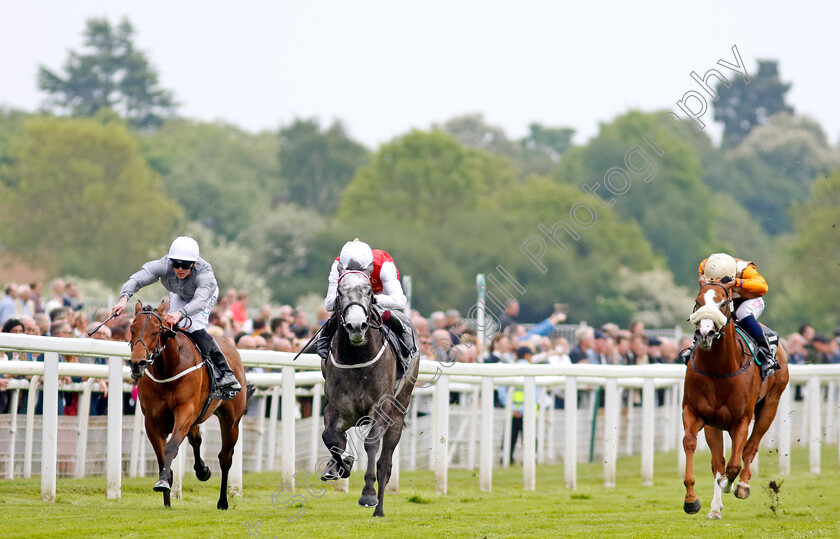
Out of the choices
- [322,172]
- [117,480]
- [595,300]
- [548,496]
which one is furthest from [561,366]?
[322,172]

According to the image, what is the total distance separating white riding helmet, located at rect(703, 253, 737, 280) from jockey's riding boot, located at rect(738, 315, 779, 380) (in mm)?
527

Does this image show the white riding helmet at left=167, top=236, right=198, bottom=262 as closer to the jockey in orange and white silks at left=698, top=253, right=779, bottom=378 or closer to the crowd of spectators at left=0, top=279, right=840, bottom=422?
the crowd of spectators at left=0, top=279, right=840, bottom=422

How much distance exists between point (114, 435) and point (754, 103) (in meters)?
124

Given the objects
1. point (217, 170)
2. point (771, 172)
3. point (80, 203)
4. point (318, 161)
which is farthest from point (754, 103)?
point (80, 203)

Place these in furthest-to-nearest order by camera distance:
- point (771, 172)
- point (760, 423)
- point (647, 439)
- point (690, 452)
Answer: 1. point (771, 172)
2. point (647, 439)
3. point (760, 423)
4. point (690, 452)

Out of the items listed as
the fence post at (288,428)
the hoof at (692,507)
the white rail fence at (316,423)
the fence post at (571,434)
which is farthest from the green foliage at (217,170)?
Result: the hoof at (692,507)

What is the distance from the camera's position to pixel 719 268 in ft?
31.5

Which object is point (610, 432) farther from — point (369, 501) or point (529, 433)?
point (369, 501)

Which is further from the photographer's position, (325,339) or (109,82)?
(109,82)

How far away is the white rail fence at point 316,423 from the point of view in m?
9.48

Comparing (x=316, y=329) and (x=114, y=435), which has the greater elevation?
(x=316, y=329)

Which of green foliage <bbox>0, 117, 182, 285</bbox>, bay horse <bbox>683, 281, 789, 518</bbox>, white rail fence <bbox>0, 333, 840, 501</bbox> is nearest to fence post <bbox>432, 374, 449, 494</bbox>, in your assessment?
white rail fence <bbox>0, 333, 840, 501</bbox>

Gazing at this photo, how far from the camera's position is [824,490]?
1220 centimetres

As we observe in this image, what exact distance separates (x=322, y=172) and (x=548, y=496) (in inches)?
3132
